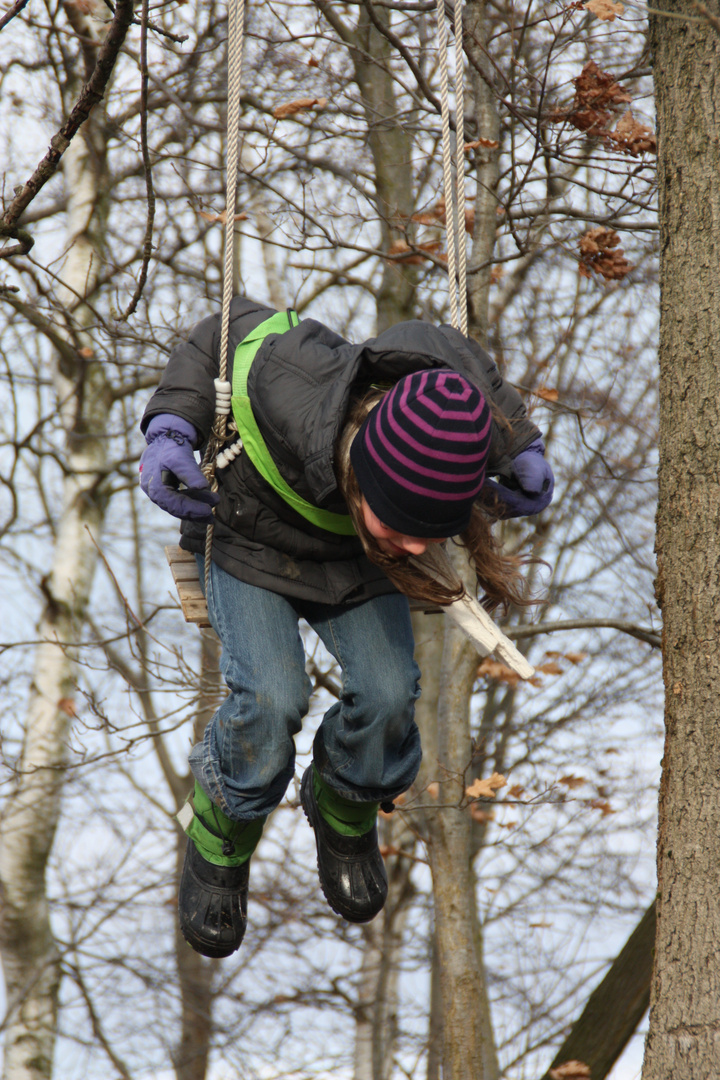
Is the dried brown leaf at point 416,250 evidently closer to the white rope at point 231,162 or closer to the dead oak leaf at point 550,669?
the white rope at point 231,162

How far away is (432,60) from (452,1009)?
18.3 feet

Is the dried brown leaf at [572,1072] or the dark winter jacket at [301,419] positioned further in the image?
the dried brown leaf at [572,1072]

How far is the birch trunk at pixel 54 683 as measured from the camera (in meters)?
7.57

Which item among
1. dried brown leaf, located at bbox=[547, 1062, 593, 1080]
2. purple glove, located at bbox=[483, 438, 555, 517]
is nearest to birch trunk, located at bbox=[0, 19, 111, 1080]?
dried brown leaf, located at bbox=[547, 1062, 593, 1080]

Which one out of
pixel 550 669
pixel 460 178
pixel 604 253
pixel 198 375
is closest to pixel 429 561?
pixel 198 375

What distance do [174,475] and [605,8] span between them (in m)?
2.85

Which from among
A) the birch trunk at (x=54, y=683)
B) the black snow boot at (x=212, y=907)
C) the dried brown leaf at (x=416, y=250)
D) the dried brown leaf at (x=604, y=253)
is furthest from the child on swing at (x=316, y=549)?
the birch trunk at (x=54, y=683)

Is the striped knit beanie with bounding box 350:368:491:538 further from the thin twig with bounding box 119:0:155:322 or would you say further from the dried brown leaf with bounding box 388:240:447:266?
the dried brown leaf with bounding box 388:240:447:266

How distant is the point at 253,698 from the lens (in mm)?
2469

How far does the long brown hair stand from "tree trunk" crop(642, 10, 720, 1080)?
1.19 feet

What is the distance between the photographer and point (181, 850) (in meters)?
9.95

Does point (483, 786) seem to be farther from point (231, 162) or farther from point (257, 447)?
A: point (231, 162)

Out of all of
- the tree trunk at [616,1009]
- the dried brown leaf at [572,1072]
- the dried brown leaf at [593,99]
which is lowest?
the dried brown leaf at [572,1072]

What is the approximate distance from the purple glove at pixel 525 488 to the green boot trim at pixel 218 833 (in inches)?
39.6
